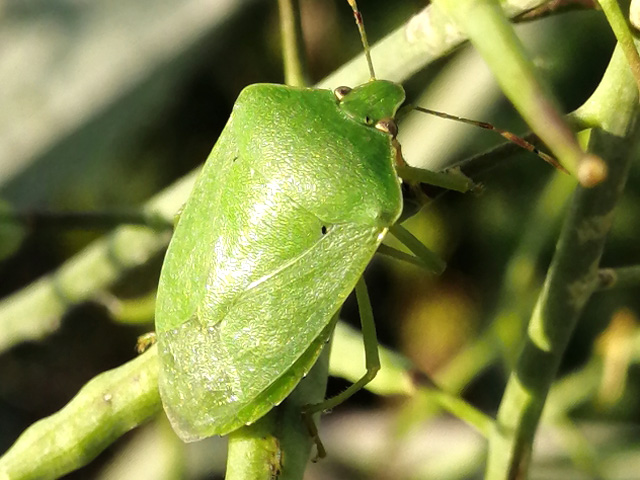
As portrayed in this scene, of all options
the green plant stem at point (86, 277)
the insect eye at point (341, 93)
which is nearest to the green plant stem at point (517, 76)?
the insect eye at point (341, 93)

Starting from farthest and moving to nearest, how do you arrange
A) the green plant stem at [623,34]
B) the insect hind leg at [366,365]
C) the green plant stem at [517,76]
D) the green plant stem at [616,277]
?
the green plant stem at [616,277] → the insect hind leg at [366,365] → the green plant stem at [623,34] → the green plant stem at [517,76]

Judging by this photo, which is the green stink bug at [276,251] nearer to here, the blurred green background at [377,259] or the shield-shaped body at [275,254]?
the shield-shaped body at [275,254]

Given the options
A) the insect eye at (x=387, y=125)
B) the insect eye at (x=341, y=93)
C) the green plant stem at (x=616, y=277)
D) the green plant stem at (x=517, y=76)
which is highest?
the green plant stem at (x=517, y=76)

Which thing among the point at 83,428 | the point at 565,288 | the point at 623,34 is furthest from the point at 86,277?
the point at 623,34

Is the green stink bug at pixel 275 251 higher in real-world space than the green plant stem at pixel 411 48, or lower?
lower

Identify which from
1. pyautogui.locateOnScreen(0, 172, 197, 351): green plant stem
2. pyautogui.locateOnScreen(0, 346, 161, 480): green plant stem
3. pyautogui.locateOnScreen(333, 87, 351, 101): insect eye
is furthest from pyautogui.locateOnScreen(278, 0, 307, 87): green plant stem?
pyautogui.locateOnScreen(0, 346, 161, 480): green plant stem

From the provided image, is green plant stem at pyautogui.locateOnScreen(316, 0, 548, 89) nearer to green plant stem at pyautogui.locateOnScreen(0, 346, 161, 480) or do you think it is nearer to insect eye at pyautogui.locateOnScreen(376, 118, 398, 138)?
insect eye at pyautogui.locateOnScreen(376, 118, 398, 138)

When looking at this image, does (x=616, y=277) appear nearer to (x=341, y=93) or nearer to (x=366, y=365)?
(x=366, y=365)

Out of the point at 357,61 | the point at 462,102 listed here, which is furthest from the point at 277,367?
the point at 462,102
